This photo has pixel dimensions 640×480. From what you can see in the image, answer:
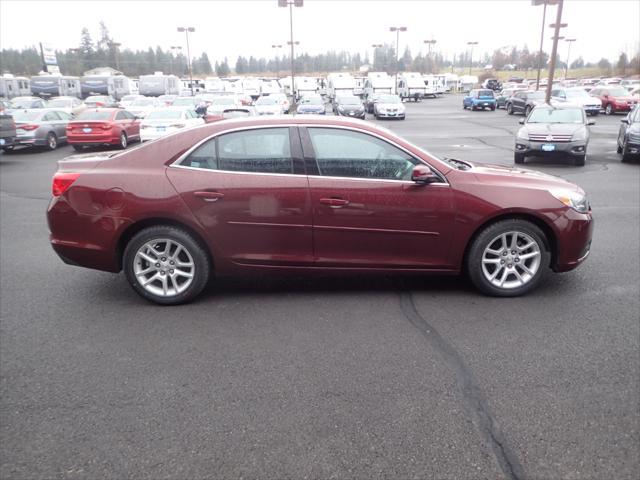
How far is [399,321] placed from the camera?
4.39 metres

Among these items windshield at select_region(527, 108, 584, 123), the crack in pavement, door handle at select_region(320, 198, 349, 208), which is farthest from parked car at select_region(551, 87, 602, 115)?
the crack in pavement

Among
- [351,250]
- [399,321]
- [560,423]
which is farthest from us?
[351,250]

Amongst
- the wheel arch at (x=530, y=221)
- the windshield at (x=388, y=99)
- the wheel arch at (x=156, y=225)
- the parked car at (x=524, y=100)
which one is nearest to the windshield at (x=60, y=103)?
the windshield at (x=388, y=99)

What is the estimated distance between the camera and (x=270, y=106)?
29.7 metres

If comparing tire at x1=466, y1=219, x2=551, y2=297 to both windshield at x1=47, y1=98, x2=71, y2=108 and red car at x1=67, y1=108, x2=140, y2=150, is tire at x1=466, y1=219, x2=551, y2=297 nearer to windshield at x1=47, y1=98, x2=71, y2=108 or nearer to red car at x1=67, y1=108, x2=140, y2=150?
red car at x1=67, y1=108, x2=140, y2=150

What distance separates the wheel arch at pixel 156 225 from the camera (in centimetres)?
468

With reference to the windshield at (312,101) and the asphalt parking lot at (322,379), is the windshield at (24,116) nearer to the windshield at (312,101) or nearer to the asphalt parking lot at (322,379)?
the windshield at (312,101)

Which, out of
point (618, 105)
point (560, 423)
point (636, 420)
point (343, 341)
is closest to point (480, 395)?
point (560, 423)

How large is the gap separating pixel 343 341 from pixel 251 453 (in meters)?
1.41

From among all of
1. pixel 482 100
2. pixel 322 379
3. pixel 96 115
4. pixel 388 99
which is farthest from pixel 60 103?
pixel 322 379

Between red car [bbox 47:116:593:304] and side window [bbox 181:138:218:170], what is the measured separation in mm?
10

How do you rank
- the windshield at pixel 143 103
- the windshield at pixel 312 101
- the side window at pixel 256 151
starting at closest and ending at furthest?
1. the side window at pixel 256 151
2. the windshield at pixel 312 101
3. the windshield at pixel 143 103

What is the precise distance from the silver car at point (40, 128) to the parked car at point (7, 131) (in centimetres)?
105

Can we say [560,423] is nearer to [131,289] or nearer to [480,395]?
[480,395]
